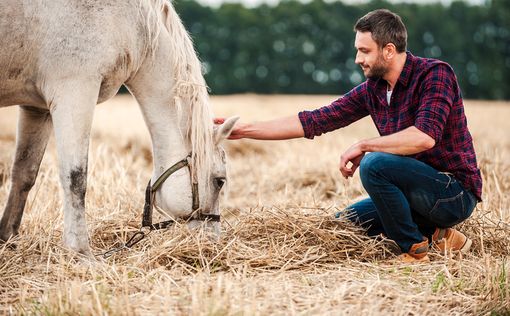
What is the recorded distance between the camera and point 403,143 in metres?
3.83

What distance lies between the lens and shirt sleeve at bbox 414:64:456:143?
3816 mm

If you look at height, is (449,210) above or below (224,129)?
below

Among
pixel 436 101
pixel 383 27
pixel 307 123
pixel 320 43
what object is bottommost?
pixel 307 123

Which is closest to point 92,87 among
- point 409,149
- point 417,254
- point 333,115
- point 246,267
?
point 246,267

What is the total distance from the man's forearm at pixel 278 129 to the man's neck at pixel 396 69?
77cm

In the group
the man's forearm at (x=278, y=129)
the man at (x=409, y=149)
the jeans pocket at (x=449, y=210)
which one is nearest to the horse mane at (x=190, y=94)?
the man's forearm at (x=278, y=129)

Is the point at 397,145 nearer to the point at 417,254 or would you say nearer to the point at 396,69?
the point at 396,69

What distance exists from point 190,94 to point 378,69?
1.27 meters

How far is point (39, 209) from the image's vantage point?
4.95 meters

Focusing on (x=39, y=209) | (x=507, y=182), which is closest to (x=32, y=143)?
(x=39, y=209)

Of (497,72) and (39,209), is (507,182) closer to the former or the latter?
(39,209)

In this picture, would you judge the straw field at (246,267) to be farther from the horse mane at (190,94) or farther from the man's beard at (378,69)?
the man's beard at (378,69)

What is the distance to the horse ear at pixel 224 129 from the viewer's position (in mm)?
4020

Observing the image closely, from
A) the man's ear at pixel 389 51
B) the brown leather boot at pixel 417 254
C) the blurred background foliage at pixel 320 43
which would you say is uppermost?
the blurred background foliage at pixel 320 43
